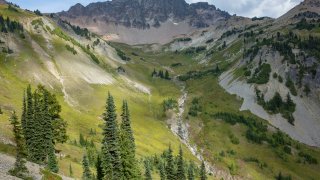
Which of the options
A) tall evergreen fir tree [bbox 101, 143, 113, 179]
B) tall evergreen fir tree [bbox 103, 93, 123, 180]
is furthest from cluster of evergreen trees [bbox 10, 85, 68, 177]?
tall evergreen fir tree [bbox 103, 93, 123, 180]

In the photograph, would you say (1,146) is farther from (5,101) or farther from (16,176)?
(5,101)

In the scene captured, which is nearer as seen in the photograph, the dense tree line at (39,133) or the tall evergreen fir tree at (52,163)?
the tall evergreen fir tree at (52,163)

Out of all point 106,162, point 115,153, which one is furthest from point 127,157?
point 106,162

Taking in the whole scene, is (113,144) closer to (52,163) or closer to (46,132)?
(52,163)

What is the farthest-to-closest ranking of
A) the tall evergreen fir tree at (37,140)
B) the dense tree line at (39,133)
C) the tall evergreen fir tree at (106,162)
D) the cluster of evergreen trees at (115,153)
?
the tall evergreen fir tree at (37,140) → the dense tree line at (39,133) → the cluster of evergreen trees at (115,153) → the tall evergreen fir tree at (106,162)

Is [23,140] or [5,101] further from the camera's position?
[5,101]

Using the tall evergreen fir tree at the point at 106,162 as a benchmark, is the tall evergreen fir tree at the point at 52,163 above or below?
below

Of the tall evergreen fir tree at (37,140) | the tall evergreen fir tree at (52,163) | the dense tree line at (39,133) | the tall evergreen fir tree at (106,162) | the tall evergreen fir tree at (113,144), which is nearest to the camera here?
the tall evergreen fir tree at (106,162)

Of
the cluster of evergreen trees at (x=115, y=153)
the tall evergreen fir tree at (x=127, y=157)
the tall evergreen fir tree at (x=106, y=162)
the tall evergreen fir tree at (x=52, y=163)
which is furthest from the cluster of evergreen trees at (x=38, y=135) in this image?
the tall evergreen fir tree at (x=127, y=157)

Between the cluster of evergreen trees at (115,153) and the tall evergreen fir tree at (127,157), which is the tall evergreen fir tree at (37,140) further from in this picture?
the tall evergreen fir tree at (127,157)

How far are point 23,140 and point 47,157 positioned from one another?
6.69 m

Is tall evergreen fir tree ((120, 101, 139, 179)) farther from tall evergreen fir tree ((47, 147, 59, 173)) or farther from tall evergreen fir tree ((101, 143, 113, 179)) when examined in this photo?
tall evergreen fir tree ((47, 147, 59, 173))

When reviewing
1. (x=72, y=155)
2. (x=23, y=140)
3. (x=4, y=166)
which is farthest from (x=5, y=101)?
(x=4, y=166)

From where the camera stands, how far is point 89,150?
130 metres
